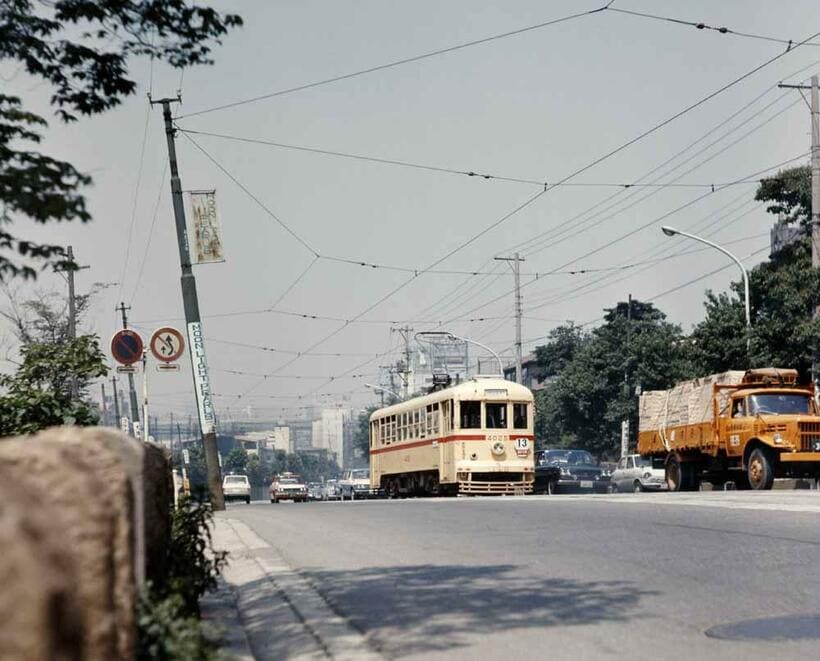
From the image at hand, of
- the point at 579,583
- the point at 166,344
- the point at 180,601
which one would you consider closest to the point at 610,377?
the point at 166,344

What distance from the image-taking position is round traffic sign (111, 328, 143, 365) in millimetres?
20969

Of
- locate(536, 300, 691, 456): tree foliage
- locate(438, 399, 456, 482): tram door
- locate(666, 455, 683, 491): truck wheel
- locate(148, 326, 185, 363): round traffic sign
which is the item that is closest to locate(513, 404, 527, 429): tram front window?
locate(438, 399, 456, 482): tram door

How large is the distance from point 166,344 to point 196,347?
23.6ft

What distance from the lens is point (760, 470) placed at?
3180 cm

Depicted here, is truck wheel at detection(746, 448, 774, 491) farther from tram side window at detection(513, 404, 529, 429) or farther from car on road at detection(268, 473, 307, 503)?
car on road at detection(268, 473, 307, 503)

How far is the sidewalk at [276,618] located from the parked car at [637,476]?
37.2 m

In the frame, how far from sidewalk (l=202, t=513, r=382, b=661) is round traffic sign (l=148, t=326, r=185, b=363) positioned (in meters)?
8.06

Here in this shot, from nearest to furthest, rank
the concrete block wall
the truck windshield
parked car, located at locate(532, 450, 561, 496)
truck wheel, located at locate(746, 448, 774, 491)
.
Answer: the concrete block wall, truck wheel, located at locate(746, 448, 774, 491), the truck windshield, parked car, located at locate(532, 450, 561, 496)

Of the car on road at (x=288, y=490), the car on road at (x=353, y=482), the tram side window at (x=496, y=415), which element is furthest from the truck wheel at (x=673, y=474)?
the car on road at (x=353, y=482)

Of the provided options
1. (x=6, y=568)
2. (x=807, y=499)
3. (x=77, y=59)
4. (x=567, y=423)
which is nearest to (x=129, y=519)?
(x=6, y=568)

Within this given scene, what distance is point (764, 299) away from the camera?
48219 millimetres

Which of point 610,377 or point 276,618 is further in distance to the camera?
point 610,377

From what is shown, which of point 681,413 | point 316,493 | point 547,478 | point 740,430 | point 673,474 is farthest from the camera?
point 316,493

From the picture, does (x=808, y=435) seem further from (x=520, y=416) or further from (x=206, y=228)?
(x=206, y=228)
